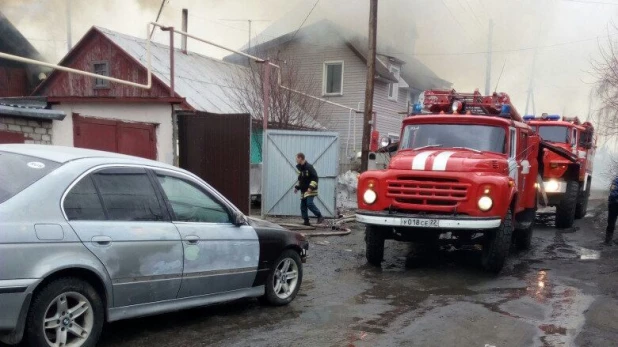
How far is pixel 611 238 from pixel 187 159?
28.6ft

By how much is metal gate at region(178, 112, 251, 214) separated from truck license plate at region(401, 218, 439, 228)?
15.8 ft

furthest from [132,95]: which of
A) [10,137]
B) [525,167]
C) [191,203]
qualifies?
[191,203]

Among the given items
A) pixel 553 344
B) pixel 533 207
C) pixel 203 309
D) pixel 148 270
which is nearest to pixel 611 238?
pixel 533 207

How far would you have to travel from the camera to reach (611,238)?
425 inches

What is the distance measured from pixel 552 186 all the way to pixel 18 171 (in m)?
11.8

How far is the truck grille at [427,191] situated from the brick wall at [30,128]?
6093 millimetres

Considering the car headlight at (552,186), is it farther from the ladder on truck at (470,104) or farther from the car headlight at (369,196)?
the car headlight at (369,196)

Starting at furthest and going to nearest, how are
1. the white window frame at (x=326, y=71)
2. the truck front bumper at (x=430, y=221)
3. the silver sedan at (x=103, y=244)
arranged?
the white window frame at (x=326, y=71) → the truck front bumper at (x=430, y=221) → the silver sedan at (x=103, y=244)

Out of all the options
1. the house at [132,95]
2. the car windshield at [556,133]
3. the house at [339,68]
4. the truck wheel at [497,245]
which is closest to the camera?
the truck wheel at [497,245]

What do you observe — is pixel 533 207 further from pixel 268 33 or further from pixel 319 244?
pixel 268 33

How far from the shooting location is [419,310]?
5891 mm

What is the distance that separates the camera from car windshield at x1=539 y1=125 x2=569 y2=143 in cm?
1359

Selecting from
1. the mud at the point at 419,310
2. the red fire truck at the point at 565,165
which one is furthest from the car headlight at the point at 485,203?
the red fire truck at the point at 565,165

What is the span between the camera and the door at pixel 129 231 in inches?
160
